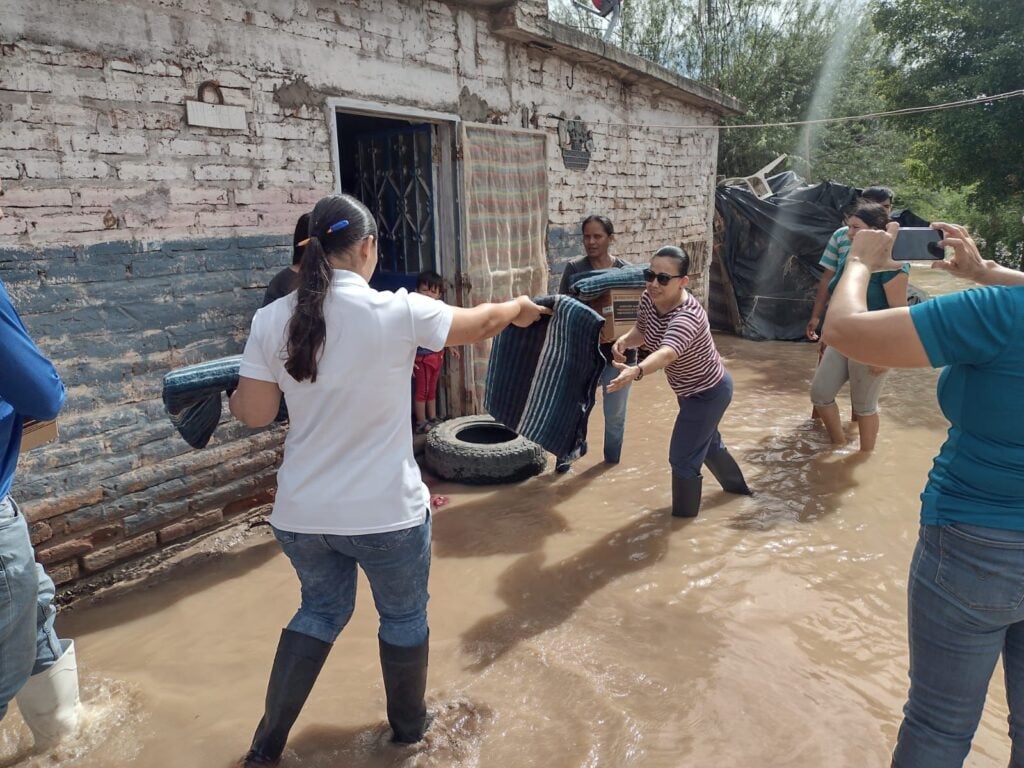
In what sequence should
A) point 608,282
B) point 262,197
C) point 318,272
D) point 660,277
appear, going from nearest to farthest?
1. point 318,272
2. point 660,277
3. point 262,197
4. point 608,282

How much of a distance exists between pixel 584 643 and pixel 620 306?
80.3 inches

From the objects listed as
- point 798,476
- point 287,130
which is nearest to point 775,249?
point 798,476

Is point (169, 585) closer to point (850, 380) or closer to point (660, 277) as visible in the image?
point (660, 277)

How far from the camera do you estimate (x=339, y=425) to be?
6.57 ft

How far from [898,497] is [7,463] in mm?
4758

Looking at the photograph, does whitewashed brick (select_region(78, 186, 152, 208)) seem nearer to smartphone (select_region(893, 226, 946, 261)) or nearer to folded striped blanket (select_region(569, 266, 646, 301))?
folded striped blanket (select_region(569, 266, 646, 301))

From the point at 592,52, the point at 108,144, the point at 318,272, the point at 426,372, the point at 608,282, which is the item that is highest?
the point at 592,52

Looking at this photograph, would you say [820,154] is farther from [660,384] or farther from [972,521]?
[972,521]

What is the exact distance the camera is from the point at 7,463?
70.2 inches

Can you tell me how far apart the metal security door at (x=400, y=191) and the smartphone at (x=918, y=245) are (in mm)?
3921

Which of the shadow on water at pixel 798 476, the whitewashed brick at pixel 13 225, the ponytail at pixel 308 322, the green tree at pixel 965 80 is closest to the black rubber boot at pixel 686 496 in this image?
the shadow on water at pixel 798 476

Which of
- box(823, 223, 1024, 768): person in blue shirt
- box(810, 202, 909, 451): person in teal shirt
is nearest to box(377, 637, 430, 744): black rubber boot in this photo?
box(823, 223, 1024, 768): person in blue shirt

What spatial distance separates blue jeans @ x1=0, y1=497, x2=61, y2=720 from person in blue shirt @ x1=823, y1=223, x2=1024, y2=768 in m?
2.13

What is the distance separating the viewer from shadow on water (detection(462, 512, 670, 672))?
124 inches
